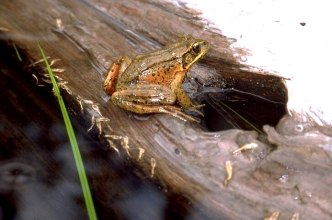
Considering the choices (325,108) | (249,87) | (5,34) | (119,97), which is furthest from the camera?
(5,34)

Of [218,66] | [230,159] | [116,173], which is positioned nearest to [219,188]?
[230,159]

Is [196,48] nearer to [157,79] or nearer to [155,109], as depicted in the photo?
[157,79]

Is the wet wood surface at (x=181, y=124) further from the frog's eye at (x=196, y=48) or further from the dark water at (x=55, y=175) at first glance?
the frog's eye at (x=196, y=48)

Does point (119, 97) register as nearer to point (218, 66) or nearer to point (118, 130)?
point (118, 130)

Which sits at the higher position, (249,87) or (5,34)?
(5,34)

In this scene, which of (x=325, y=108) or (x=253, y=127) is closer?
(x=325, y=108)

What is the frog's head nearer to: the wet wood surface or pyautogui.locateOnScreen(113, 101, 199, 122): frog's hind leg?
the wet wood surface

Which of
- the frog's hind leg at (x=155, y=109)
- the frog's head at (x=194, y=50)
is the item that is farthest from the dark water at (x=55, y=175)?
the frog's head at (x=194, y=50)

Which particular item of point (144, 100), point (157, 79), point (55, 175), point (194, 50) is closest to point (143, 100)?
point (144, 100)
